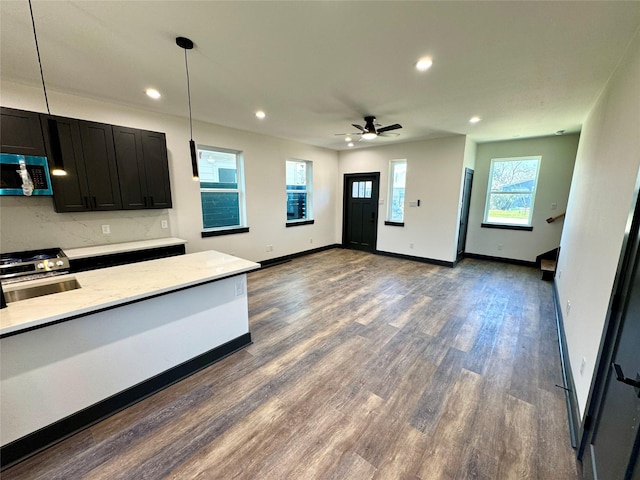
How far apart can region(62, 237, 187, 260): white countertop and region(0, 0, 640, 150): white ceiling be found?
1.73 m

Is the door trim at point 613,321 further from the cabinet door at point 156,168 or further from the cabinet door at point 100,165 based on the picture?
the cabinet door at point 100,165

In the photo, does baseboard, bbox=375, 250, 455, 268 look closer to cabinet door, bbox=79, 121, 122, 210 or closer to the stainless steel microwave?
cabinet door, bbox=79, 121, 122, 210

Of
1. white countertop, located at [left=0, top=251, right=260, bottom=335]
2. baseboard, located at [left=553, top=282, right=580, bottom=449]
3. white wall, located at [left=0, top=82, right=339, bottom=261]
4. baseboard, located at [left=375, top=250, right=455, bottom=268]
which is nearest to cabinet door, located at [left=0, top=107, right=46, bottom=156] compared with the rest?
white wall, located at [left=0, top=82, right=339, bottom=261]

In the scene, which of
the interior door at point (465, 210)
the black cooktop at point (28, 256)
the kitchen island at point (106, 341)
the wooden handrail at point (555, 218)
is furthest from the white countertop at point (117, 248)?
the wooden handrail at point (555, 218)

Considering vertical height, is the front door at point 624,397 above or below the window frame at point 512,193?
below

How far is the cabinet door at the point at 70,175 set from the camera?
2838mm

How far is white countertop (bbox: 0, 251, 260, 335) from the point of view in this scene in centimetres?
141

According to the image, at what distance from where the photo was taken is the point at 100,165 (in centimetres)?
310

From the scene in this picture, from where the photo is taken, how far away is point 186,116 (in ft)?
12.8

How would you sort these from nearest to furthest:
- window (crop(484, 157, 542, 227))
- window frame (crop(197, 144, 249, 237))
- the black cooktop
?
the black cooktop → window frame (crop(197, 144, 249, 237)) → window (crop(484, 157, 542, 227))

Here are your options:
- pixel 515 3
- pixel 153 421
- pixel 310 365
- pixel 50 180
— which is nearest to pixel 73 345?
pixel 153 421

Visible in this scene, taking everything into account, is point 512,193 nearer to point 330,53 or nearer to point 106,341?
point 330,53

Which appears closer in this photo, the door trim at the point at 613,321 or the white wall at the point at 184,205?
the door trim at the point at 613,321

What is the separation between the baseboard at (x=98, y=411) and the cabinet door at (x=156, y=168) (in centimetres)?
245
